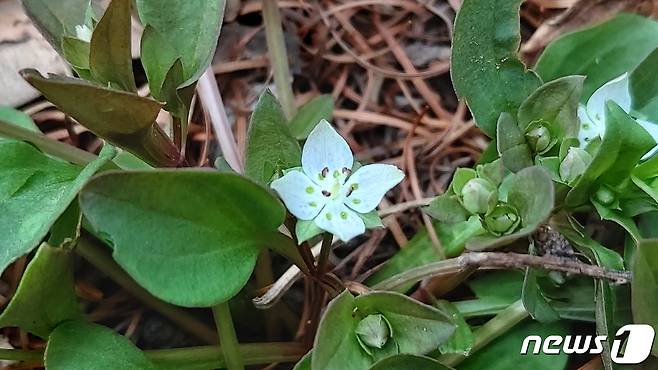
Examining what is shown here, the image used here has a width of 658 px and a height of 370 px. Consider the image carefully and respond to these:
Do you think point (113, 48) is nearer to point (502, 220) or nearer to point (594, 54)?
point (502, 220)

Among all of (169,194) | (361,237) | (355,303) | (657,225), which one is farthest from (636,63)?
(169,194)

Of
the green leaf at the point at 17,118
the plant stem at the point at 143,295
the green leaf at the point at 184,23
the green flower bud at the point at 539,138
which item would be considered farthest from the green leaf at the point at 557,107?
the green leaf at the point at 17,118

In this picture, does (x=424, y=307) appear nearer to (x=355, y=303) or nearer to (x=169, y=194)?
(x=355, y=303)

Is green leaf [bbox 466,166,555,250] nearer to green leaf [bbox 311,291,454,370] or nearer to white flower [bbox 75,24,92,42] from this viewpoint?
green leaf [bbox 311,291,454,370]

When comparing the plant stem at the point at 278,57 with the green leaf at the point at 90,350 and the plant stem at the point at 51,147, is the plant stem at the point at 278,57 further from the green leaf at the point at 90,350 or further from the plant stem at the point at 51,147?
the green leaf at the point at 90,350

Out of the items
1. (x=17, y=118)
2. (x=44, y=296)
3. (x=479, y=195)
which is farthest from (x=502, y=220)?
(x=17, y=118)
